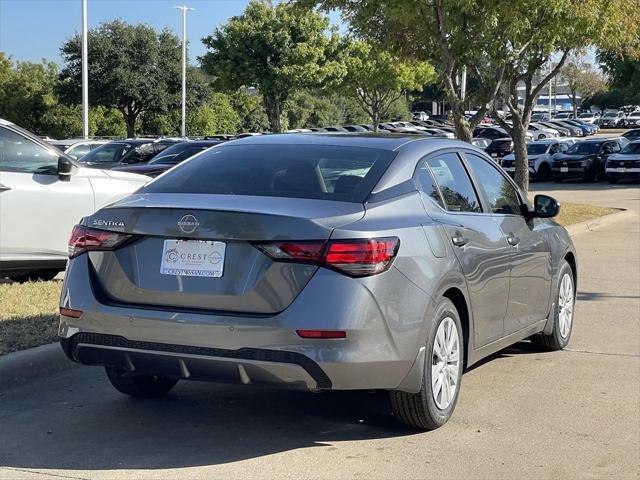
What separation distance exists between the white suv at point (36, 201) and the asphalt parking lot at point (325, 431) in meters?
2.90

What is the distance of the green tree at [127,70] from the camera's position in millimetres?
48500

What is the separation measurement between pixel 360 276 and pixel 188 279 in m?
0.89

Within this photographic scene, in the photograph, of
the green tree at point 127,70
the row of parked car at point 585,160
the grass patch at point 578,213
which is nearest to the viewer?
the grass patch at point 578,213

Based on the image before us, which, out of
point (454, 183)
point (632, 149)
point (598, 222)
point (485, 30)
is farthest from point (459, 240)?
point (632, 149)

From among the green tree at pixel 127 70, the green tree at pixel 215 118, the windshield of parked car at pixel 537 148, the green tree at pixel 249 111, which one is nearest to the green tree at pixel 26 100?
the green tree at pixel 127 70

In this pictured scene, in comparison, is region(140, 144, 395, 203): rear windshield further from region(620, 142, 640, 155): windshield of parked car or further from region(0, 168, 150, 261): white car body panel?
region(620, 142, 640, 155): windshield of parked car

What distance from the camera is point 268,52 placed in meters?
43.2

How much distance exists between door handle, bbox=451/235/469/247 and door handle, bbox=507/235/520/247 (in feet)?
2.61

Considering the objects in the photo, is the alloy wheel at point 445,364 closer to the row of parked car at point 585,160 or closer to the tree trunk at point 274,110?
the row of parked car at point 585,160

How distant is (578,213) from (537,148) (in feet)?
53.4

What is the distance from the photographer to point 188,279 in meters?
4.83

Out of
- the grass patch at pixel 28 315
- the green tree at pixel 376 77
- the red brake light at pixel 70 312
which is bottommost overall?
the grass patch at pixel 28 315

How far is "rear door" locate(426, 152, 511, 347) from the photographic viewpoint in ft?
18.7

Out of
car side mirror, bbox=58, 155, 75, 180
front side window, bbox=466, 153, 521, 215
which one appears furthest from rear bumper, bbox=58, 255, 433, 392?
car side mirror, bbox=58, 155, 75, 180
